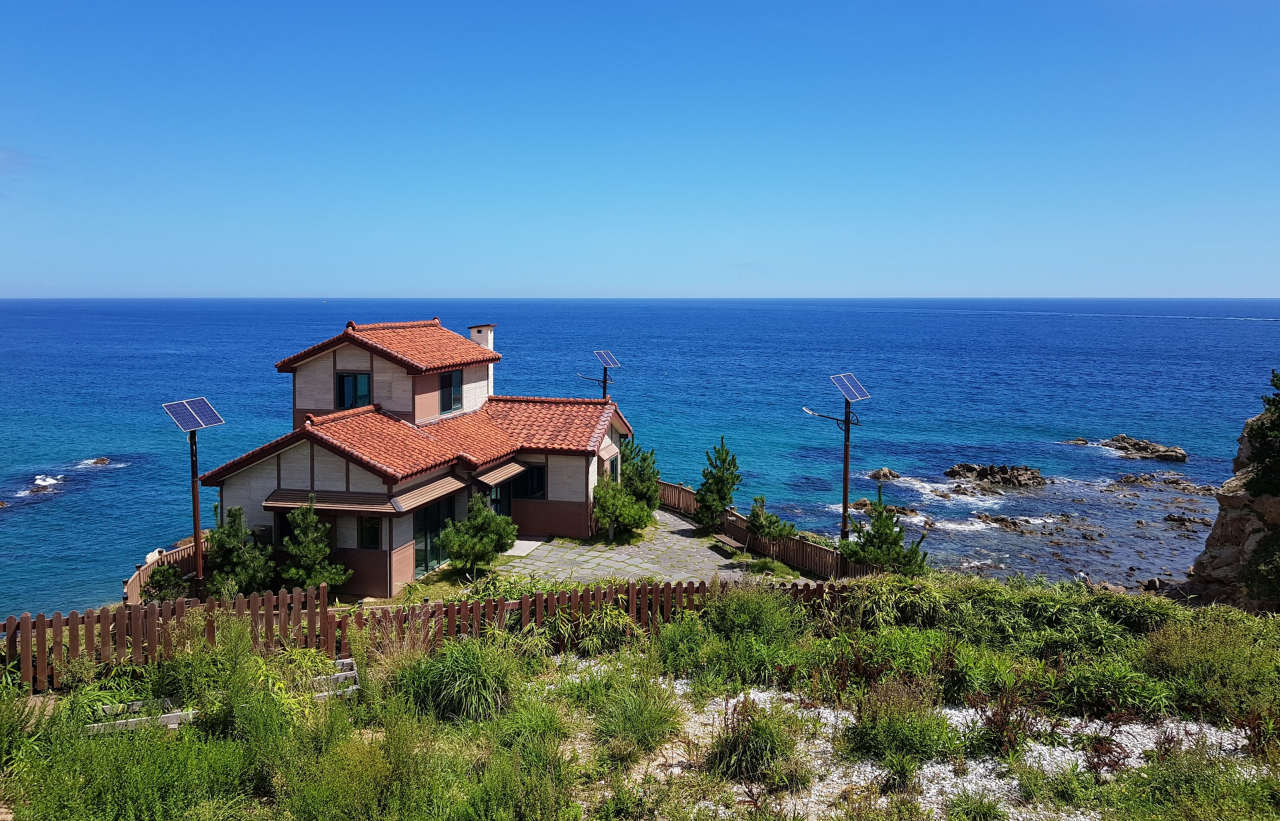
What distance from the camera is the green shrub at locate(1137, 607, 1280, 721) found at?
10039 mm

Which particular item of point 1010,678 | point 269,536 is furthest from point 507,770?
point 269,536

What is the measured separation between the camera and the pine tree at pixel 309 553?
19.1m

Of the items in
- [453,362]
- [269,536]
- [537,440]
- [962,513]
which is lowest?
[962,513]

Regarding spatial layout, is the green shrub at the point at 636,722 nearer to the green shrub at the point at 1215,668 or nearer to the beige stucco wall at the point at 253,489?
the green shrub at the point at 1215,668

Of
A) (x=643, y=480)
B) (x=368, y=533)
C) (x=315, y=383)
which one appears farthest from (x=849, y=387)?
(x=315, y=383)

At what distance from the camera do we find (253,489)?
20.9m

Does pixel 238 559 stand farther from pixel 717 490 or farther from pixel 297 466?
pixel 717 490

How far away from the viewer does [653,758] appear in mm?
9094

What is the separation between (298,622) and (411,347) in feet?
44.1

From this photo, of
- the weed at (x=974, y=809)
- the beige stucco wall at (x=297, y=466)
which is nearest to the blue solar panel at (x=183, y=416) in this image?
the beige stucco wall at (x=297, y=466)

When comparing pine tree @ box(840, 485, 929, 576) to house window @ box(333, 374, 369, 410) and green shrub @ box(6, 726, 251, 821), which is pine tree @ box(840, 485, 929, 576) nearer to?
house window @ box(333, 374, 369, 410)

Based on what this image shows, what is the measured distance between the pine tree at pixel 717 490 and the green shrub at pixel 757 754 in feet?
56.8

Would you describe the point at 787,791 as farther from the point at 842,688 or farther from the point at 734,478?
the point at 734,478

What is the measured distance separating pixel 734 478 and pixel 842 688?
1589 cm
